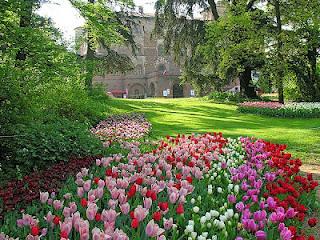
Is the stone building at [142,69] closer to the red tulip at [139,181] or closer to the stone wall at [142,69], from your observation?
the stone wall at [142,69]

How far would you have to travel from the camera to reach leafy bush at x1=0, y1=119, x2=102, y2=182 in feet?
20.7

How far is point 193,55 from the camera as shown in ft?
103

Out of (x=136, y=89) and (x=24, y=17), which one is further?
(x=136, y=89)

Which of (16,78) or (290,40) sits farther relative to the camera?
(290,40)

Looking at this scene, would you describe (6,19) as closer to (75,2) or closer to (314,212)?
(75,2)

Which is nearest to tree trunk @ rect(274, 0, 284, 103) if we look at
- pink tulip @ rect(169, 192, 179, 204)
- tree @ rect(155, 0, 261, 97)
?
tree @ rect(155, 0, 261, 97)

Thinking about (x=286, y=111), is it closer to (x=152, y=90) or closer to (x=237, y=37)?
(x=237, y=37)

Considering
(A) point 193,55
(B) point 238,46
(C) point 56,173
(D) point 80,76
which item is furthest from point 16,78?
(A) point 193,55

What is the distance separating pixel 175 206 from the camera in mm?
4164

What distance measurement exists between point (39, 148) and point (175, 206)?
3.17 meters

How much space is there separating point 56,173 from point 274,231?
3071 mm

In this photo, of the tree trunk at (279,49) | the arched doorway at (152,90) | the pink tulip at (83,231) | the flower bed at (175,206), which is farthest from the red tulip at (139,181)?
the arched doorway at (152,90)

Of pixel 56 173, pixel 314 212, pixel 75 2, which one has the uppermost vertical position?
pixel 75 2

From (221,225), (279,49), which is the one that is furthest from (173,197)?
(279,49)
